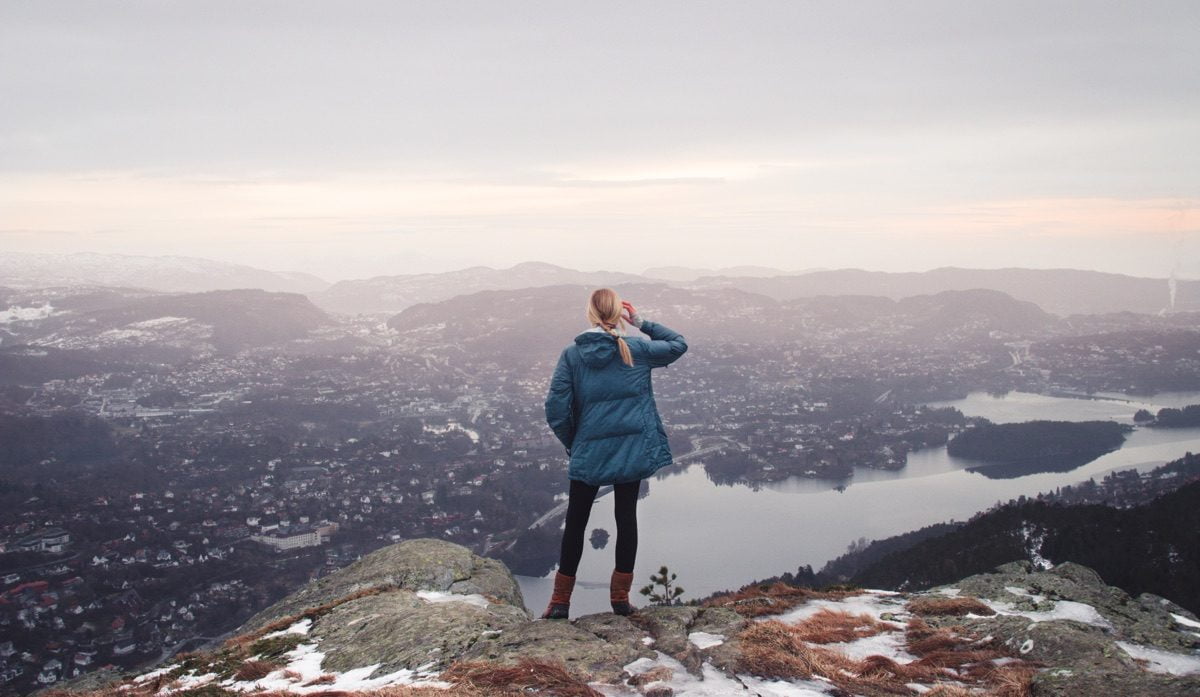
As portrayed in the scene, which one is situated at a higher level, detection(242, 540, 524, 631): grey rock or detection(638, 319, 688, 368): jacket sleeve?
detection(638, 319, 688, 368): jacket sleeve

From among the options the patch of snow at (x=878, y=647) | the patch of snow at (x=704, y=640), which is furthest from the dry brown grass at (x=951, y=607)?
the patch of snow at (x=704, y=640)

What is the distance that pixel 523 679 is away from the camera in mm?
4344

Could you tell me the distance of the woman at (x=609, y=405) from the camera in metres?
5.17

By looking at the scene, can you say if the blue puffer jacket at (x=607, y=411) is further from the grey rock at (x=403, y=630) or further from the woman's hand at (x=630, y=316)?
the grey rock at (x=403, y=630)

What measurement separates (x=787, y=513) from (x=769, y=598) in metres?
42.3

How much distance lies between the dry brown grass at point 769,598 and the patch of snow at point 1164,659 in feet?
7.93

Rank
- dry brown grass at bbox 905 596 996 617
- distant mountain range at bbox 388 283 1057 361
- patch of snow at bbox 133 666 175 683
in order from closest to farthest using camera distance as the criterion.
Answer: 1. patch of snow at bbox 133 666 175 683
2. dry brown grass at bbox 905 596 996 617
3. distant mountain range at bbox 388 283 1057 361

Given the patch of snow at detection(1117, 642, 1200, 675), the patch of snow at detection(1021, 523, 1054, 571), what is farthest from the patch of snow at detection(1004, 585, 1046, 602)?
the patch of snow at detection(1021, 523, 1054, 571)

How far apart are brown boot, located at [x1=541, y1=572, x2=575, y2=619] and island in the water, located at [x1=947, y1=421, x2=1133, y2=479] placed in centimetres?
5972

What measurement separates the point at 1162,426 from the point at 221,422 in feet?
305

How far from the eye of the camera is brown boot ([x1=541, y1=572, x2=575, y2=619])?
5699mm

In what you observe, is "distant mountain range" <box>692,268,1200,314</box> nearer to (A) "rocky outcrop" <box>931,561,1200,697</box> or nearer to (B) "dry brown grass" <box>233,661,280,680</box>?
(A) "rocky outcrop" <box>931,561,1200,697</box>

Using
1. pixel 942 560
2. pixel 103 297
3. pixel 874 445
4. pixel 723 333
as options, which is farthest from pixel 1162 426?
pixel 103 297

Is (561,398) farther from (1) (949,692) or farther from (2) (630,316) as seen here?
(1) (949,692)
